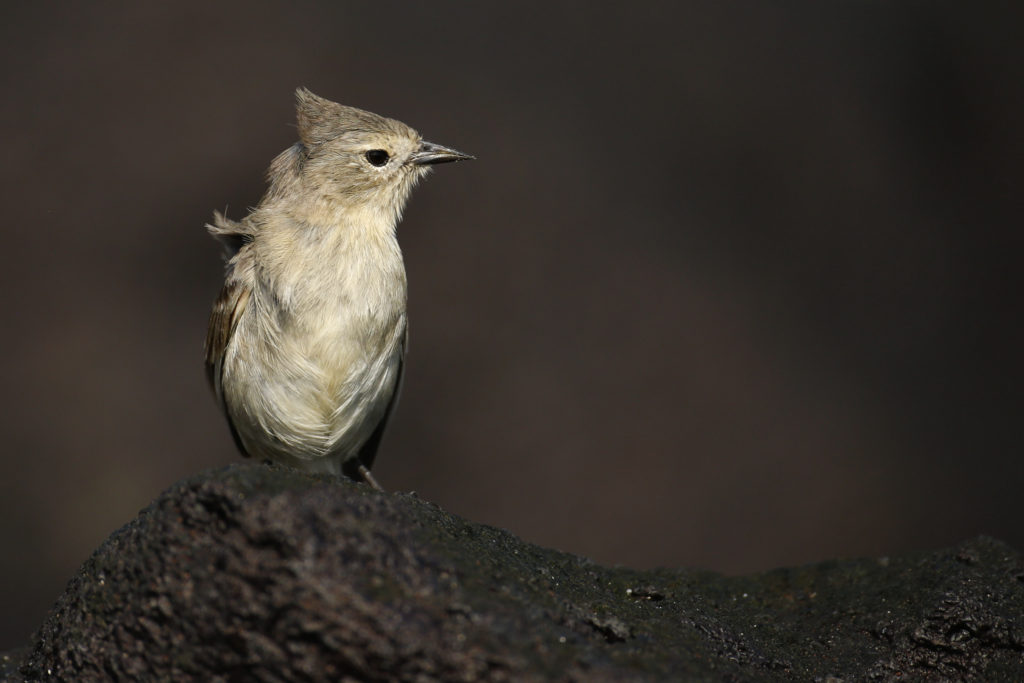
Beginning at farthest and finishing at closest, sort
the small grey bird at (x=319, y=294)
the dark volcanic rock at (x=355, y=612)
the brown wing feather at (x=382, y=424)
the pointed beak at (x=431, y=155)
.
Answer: the brown wing feather at (x=382, y=424), the pointed beak at (x=431, y=155), the small grey bird at (x=319, y=294), the dark volcanic rock at (x=355, y=612)

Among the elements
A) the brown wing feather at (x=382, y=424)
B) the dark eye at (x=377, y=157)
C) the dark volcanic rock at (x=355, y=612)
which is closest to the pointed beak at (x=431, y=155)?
the dark eye at (x=377, y=157)

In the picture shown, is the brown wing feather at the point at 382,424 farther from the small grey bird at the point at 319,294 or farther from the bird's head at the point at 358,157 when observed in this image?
the bird's head at the point at 358,157

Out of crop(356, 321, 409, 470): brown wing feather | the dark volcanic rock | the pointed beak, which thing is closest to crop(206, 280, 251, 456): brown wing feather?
crop(356, 321, 409, 470): brown wing feather

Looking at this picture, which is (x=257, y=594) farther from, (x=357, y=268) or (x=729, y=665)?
(x=357, y=268)

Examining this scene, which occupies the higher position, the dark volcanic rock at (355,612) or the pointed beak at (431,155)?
the pointed beak at (431,155)

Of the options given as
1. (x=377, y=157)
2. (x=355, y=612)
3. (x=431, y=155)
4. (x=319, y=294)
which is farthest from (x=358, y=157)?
(x=355, y=612)

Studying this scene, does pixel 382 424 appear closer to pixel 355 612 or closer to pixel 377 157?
pixel 377 157

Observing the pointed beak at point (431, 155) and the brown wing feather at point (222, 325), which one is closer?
the brown wing feather at point (222, 325)

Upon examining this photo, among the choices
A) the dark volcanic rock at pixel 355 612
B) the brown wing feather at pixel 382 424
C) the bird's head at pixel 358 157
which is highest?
the bird's head at pixel 358 157


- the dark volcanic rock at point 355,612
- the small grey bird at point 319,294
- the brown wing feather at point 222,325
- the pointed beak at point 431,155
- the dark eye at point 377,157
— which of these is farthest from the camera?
the pointed beak at point 431,155

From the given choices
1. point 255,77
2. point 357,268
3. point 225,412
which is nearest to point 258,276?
point 357,268
